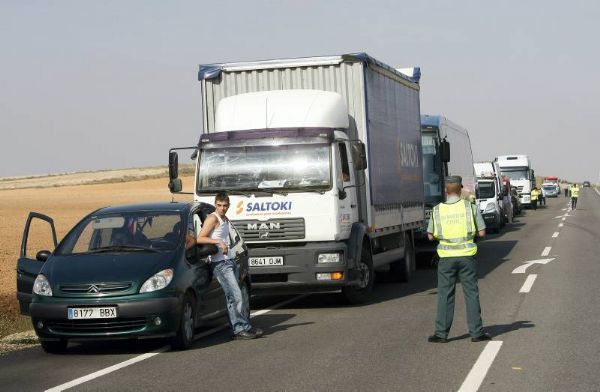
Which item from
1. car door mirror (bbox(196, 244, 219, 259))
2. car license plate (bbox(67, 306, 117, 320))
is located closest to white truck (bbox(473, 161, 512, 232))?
car door mirror (bbox(196, 244, 219, 259))

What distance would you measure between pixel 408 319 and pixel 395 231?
471 cm

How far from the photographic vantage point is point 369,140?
Result: 635 inches

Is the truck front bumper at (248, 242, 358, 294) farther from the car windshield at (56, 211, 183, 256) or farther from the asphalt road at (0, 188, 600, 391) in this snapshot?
the car windshield at (56, 211, 183, 256)

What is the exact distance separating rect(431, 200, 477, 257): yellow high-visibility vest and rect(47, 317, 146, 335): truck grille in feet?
10.3

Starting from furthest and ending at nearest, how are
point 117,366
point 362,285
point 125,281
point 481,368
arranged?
point 362,285 → point 125,281 → point 117,366 → point 481,368

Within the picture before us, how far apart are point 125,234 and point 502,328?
14.2 ft

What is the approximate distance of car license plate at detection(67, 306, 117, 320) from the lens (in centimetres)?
1061

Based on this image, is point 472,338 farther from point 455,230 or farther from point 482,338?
point 455,230

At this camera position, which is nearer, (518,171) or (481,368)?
(481,368)

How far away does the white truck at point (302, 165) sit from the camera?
1478 cm

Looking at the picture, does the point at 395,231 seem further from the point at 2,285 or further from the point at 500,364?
the point at 500,364

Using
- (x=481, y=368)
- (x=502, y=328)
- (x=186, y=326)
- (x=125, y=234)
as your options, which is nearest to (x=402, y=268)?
(x=502, y=328)

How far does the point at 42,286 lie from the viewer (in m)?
11.0

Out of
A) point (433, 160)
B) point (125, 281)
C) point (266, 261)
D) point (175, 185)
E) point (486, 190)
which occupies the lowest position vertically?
point (266, 261)
